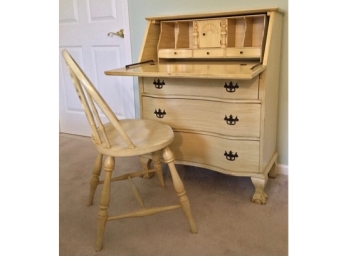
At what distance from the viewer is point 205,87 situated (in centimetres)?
168

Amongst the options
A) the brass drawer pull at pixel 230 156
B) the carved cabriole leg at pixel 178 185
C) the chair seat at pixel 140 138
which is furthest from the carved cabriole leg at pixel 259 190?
the chair seat at pixel 140 138

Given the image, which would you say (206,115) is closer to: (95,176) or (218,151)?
(218,151)

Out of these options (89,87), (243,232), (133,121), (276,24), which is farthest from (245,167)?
(89,87)

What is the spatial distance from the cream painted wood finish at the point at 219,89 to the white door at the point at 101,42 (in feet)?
1.58

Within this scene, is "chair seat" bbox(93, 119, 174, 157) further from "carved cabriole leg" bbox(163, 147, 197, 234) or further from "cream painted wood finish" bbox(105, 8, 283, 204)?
"cream painted wood finish" bbox(105, 8, 283, 204)

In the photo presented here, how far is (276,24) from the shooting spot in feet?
5.52

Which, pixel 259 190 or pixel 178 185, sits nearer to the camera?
pixel 178 185

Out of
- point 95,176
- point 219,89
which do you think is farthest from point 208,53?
point 95,176

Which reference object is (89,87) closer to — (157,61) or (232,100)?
(232,100)

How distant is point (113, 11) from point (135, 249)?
1.67 meters

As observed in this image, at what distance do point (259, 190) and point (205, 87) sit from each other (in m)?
0.62

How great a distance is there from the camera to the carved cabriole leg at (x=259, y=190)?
1.71 m

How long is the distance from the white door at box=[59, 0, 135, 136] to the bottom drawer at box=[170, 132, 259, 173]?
2.62 feet

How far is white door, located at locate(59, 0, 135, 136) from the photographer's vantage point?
2355 mm
